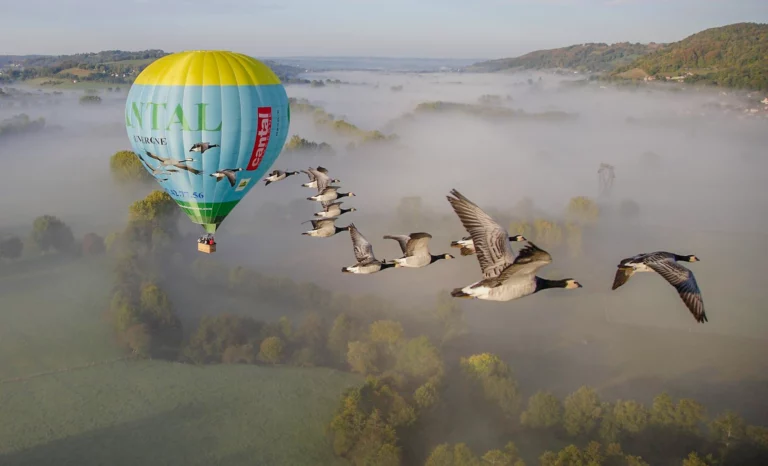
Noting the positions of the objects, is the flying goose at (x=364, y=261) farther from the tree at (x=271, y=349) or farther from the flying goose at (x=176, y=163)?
the tree at (x=271, y=349)

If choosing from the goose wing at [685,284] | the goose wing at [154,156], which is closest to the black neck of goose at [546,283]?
the goose wing at [685,284]

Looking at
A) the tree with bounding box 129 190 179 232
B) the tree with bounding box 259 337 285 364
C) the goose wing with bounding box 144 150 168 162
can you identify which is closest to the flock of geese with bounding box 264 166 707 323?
the goose wing with bounding box 144 150 168 162

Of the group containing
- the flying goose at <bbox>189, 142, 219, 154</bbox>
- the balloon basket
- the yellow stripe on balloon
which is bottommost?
the balloon basket

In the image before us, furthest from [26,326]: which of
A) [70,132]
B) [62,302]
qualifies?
[70,132]

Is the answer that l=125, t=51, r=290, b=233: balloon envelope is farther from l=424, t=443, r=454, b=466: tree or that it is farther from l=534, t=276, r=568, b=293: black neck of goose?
l=534, t=276, r=568, b=293: black neck of goose

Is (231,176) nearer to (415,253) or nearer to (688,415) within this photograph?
(415,253)
